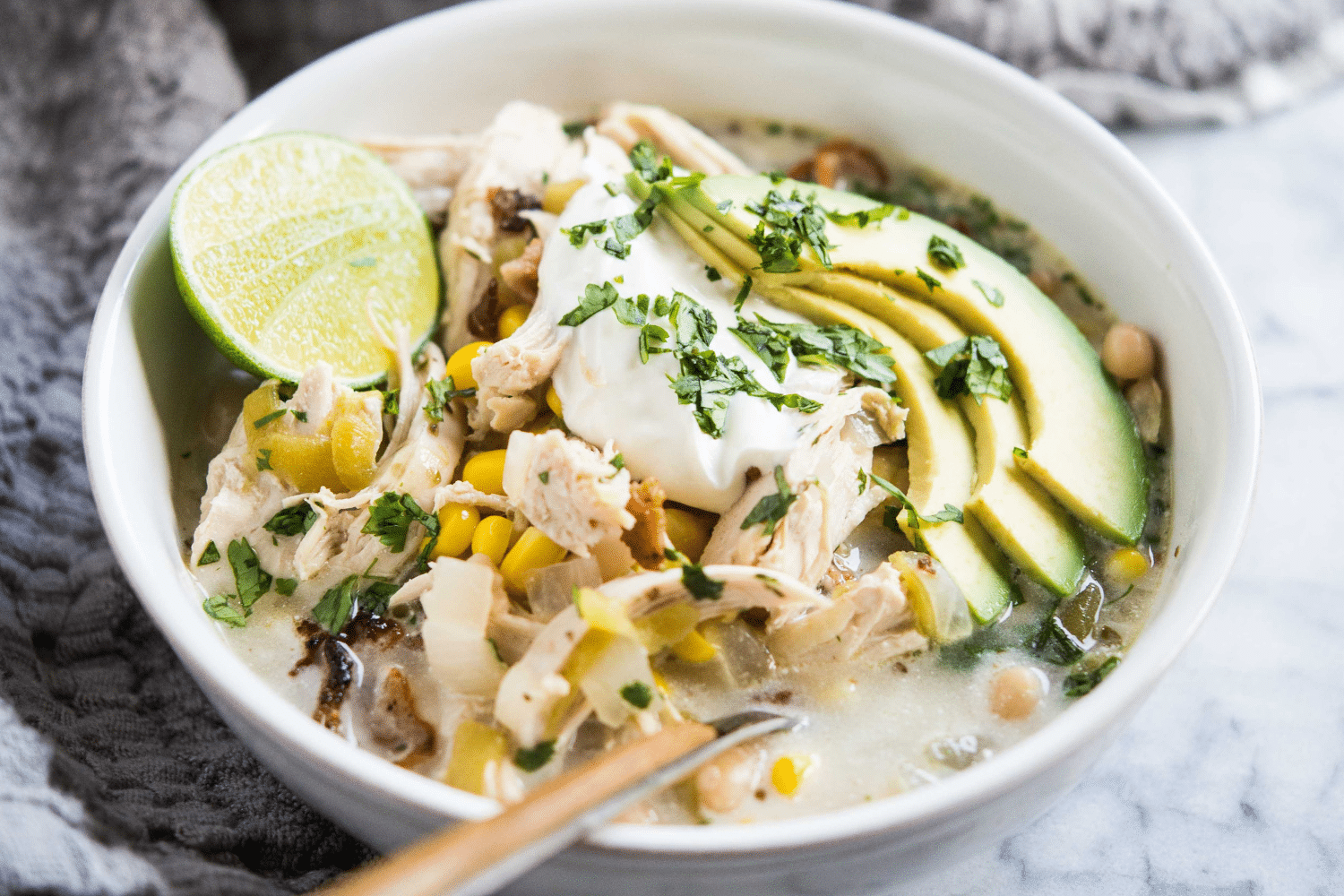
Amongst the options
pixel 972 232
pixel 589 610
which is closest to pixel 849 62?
pixel 972 232

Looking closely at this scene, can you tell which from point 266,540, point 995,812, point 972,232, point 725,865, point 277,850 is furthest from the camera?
point 972,232

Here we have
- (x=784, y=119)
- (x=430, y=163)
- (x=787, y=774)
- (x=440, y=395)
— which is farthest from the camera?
(x=784, y=119)

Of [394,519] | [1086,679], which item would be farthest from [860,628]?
[394,519]

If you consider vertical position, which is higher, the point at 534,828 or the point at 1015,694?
the point at 534,828

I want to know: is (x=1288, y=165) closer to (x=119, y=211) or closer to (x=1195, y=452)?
(x=1195, y=452)

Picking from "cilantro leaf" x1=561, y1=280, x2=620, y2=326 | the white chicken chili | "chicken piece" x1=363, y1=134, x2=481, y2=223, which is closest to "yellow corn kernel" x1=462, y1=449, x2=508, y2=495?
the white chicken chili

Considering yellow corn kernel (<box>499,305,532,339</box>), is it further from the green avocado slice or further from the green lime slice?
the green avocado slice

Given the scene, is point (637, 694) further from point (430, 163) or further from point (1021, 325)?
point (430, 163)
